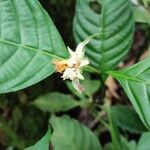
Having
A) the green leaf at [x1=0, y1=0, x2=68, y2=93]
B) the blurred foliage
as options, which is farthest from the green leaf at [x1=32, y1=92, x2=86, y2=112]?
the green leaf at [x1=0, y1=0, x2=68, y2=93]

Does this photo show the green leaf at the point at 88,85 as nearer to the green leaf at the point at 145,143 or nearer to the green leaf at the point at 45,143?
the green leaf at the point at 145,143

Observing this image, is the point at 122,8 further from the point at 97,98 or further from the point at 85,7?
the point at 97,98

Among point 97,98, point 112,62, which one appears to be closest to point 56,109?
point 97,98

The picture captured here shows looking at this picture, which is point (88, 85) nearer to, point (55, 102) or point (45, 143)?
point (55, 102)

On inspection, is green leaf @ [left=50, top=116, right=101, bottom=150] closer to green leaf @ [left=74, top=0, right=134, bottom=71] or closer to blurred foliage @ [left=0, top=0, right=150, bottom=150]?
blurred foliage @ [left=0, top=0, right=150, bottom=150]

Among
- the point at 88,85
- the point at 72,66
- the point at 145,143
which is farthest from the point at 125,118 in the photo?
the point at 72,66

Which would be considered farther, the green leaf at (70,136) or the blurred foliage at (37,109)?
the blurred foliage at (37,109)

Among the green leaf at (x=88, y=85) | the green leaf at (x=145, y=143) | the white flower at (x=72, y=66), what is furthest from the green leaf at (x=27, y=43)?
the green leaf at (x=88, y=85)
